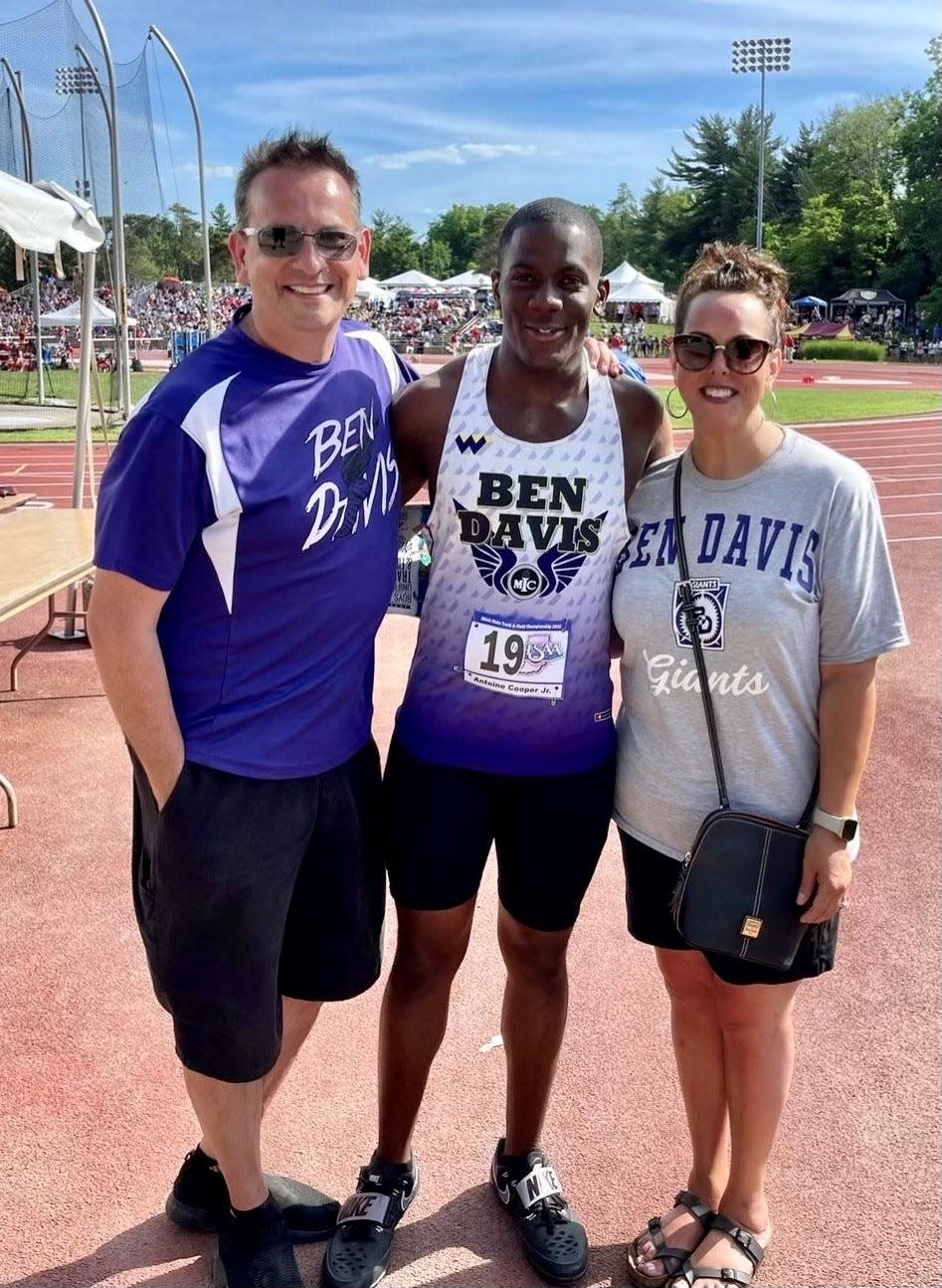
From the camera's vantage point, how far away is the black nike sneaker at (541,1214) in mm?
2383

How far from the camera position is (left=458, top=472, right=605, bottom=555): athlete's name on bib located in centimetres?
229

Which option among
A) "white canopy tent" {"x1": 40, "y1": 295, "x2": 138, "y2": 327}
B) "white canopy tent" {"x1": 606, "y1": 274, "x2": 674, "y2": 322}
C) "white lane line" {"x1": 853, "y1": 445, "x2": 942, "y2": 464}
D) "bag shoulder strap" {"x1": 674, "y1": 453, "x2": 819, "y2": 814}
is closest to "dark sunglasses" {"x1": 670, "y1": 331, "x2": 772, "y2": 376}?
"bag shoulder strap" {"x1": 674, "y1": 453, "x2": 819, "y2": 814}

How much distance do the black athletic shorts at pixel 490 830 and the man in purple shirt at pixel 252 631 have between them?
10 cm

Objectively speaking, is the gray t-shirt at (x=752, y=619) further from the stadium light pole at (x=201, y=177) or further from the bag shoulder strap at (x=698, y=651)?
the stadium light pole at (x=201, y=177)

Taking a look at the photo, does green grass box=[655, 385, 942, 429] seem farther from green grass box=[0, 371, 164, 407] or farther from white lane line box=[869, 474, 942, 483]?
green grass box=[0, 371, 164, 407]

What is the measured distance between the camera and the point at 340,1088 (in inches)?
117

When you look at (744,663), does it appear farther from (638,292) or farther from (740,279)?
(638,292)

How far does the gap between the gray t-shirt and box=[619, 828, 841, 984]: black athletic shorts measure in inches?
2.8

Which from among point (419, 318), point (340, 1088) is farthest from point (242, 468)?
point (419, 318)

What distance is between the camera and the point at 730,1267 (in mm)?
2340

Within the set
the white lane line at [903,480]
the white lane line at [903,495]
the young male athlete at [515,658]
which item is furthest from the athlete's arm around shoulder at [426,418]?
the white lane line at [903,480]

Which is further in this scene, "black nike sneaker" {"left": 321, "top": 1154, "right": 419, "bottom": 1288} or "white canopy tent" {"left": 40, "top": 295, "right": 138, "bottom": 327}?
"white canopy tent" {"left": 40, "top": 295, "right": 138, "bottom": 327}

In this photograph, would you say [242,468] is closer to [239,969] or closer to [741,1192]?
[239,969]

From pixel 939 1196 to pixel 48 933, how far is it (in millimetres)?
2771
